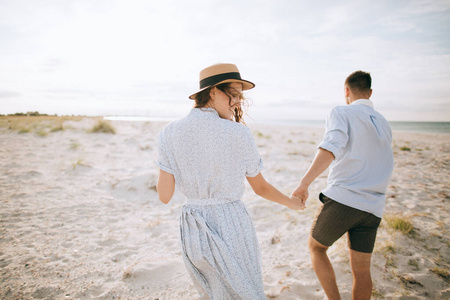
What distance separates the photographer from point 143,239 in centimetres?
334

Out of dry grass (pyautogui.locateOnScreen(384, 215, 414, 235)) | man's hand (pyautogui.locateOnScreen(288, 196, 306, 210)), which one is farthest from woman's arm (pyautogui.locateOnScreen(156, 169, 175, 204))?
dry grass (pyautogui.locateOnScreen(384, 215, 414, 235))

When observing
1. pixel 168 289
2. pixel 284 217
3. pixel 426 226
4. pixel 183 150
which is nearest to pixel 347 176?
pixel 183 150

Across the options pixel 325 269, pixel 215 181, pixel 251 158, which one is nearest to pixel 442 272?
pixel 325 269

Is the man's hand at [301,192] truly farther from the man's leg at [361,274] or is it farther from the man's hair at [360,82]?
the man's hair at [360,82]

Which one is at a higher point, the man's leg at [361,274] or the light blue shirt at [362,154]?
the light blue shirt at [362,154]

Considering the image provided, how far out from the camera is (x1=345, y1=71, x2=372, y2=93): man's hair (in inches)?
75.4

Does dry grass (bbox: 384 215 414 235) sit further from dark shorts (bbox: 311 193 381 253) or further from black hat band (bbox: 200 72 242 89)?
black hat band (bbox: 200 72 242 89)

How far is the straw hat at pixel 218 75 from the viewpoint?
1.34 meters

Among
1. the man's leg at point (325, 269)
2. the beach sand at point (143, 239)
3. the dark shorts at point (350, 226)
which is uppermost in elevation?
the dark shorts at point (350, 226)

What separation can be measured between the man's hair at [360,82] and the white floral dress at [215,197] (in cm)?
121

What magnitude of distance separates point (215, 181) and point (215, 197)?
12cm

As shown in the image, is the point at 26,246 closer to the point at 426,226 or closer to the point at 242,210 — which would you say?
→ the point at 242,210

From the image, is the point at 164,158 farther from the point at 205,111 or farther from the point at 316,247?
the point at 316,247

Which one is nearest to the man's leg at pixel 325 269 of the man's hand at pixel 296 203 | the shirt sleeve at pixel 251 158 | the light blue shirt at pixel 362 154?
the man's hand at pixel 296 203
